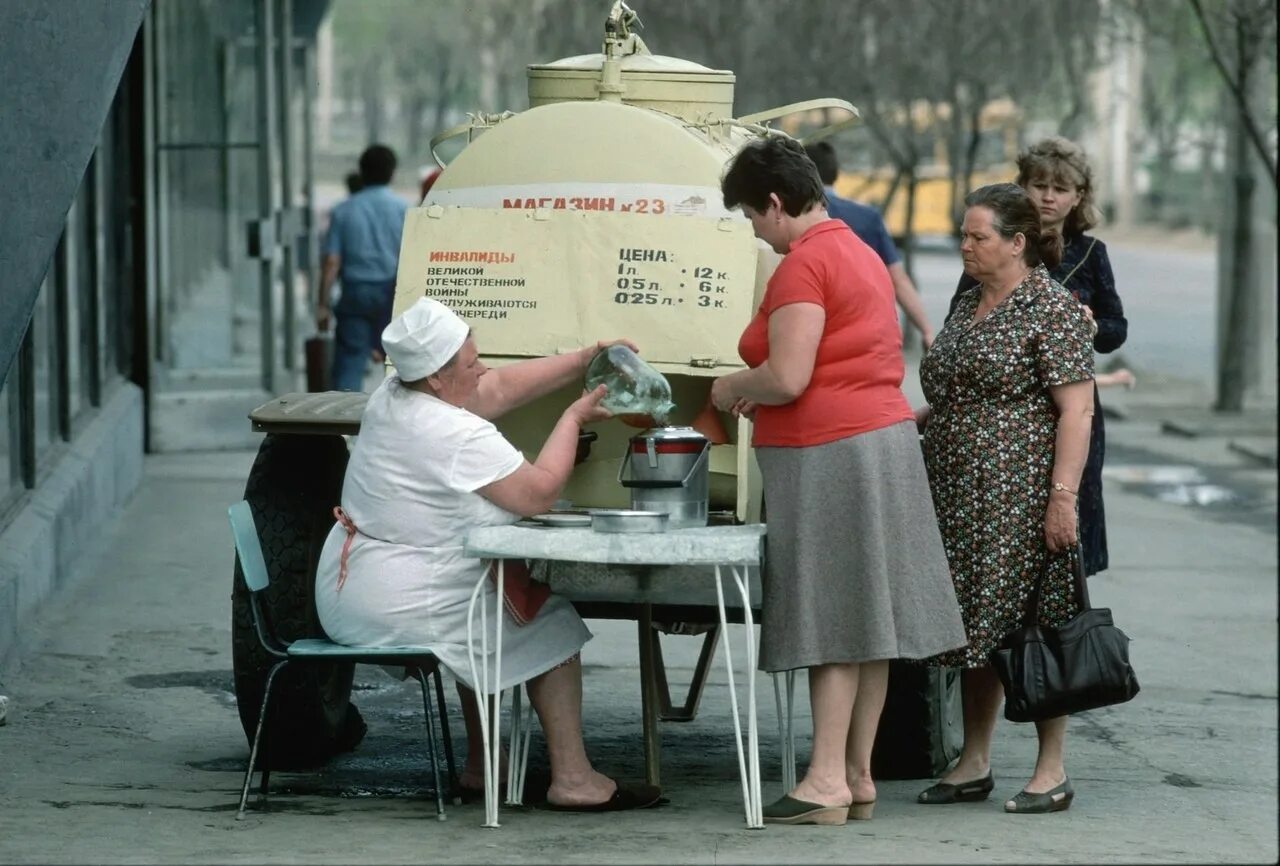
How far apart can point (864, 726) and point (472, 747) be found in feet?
3.61

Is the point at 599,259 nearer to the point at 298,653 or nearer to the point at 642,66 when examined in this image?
the point at 642,66

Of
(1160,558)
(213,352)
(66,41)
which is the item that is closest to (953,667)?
(66,41)

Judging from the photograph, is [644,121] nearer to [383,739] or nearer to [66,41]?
[66,41]

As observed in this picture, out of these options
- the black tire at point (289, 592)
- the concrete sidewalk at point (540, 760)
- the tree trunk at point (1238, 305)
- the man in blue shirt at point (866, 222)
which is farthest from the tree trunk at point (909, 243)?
the black tire at point (289, 592)

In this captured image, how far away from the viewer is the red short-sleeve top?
5.69 metres

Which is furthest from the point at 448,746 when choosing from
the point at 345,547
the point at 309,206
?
the point at 309,206

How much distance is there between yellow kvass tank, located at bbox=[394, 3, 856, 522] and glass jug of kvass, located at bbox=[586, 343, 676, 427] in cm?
21

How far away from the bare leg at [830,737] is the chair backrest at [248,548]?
57.4 inches

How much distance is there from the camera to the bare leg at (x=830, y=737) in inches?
229

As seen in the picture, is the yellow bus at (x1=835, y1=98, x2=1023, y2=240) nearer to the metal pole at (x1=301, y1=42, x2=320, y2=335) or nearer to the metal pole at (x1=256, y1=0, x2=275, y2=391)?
the metal pole at (x1=301, y1=42, x2=320, y2=335)

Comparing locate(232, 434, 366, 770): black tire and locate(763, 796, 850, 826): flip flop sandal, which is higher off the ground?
locate(232, 434, 366, 770): black tire

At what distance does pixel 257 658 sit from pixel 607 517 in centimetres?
134

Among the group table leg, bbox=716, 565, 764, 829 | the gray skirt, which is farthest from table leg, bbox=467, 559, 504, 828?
the gray skirt

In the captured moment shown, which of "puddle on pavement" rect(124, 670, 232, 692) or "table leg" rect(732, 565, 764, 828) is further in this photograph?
"puddle on pavement" rect(124, 670, 232, 692)
